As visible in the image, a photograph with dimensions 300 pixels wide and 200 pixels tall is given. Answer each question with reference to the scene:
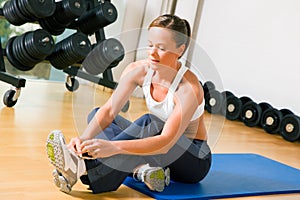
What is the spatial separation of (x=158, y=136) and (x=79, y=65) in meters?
2.09

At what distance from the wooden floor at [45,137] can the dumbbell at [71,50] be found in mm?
265

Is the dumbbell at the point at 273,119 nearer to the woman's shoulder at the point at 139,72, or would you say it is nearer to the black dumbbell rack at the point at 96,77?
the black dumbbell rack at the point at 96,77

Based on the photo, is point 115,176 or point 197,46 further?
point 197,46

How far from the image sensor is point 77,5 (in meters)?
3.21

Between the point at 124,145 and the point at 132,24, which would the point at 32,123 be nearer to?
the point at 124,145

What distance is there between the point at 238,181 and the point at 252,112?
1.58 m

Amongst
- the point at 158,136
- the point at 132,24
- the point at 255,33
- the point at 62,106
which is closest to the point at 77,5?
the point at 62,106

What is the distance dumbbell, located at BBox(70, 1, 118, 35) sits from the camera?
11.1 feet

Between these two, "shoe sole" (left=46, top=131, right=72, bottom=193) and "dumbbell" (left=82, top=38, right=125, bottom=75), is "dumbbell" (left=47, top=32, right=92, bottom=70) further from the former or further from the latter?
"shoe sole" (left=46, top=131, right=72, bottom=193)

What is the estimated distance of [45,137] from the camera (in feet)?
8.40

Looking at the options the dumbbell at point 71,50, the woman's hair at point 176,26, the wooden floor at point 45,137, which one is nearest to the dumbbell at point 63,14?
the dumbbell at point 71,50

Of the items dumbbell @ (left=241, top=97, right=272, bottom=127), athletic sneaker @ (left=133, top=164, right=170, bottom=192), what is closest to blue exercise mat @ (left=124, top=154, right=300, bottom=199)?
athletic sneaker @ (left=133, top=164, right=170, bottom=192)

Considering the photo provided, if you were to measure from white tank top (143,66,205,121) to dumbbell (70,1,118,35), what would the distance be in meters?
1.54

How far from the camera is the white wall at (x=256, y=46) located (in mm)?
3654
